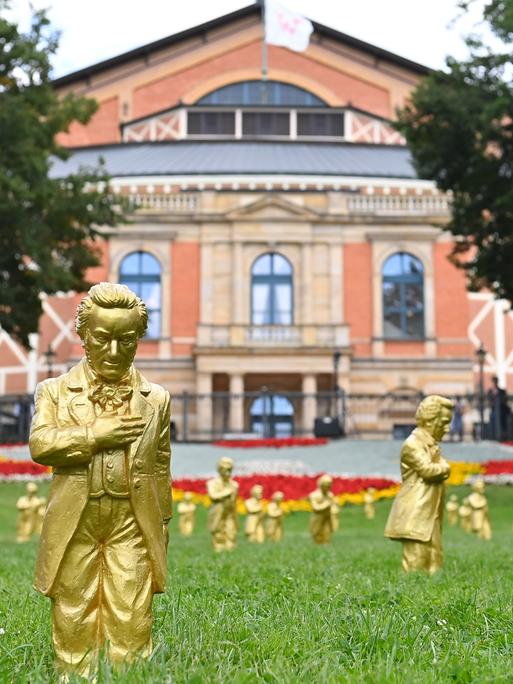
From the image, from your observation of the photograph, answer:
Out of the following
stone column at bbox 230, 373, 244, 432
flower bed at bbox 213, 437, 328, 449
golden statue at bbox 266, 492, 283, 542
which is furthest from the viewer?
stone column at bbox 230, 373, 244, 432

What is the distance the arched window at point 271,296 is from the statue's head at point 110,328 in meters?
34.6

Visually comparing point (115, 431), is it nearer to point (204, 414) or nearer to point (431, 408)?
point (431, 408)

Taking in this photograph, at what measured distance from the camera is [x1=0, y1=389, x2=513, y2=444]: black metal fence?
3400 cm

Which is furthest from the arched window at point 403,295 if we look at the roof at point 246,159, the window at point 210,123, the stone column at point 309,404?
the window at point 210,123

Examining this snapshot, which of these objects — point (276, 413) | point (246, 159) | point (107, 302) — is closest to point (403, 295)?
point (276, 413)

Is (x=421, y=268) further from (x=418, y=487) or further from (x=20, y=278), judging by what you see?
(x=418, y=487)

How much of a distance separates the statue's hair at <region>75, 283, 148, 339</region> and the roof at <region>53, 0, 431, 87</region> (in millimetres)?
51411

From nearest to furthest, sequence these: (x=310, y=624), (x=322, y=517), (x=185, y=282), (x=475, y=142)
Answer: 1. (x=310, y=624)
2. (x=322, y=517)
3. (x=475, y=142)
4. (x=185, y=282)

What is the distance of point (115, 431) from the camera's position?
4137 millimetres

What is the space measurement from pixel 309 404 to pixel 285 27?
2192cm

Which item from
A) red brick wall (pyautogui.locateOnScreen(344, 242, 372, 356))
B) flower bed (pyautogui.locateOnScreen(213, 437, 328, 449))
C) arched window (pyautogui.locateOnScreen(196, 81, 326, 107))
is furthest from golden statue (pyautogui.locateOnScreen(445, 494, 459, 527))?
arched window (pyautogui.locateOnScreen(196, 81, 326, 107))

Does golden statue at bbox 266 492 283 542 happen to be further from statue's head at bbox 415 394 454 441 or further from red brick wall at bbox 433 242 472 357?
red brick wall at bbox 433 242 472 357

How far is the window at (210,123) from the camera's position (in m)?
50.5

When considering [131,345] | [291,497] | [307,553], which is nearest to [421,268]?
[291,497]
